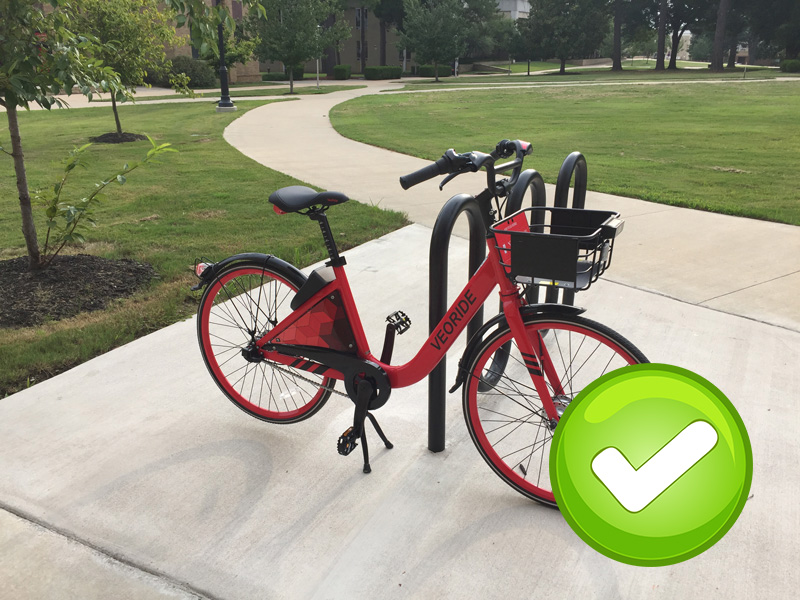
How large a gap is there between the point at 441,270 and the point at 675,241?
4.09 metres

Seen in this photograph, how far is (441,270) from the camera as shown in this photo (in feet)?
9.08

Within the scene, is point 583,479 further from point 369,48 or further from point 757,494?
point 369,48

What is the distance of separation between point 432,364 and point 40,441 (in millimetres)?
1878

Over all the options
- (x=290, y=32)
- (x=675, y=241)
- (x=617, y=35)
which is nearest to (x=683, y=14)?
(x=617, y=35)

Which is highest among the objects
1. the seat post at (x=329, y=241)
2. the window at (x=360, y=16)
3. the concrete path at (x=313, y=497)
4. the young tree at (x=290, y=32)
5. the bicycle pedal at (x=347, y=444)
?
the window at (x=360, y=16)

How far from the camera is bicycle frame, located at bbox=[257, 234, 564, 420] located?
2.51 metres

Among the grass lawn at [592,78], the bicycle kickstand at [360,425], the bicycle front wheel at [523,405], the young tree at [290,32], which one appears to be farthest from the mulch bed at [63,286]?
the grass lawn at [592,78]

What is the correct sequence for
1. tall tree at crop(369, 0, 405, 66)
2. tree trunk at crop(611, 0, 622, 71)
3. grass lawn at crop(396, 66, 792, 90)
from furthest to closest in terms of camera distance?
tall tree at crop(369, 0, 405, 66) < tree trunk at crop(611, 0, 622, 71) < grass lawn at crop(396, 66, 792, 90)

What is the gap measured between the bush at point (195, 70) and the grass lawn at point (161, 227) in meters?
23.9

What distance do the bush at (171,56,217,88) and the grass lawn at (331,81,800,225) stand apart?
1357cm

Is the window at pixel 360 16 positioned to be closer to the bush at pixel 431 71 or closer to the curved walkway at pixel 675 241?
the bush at pixel 431 71

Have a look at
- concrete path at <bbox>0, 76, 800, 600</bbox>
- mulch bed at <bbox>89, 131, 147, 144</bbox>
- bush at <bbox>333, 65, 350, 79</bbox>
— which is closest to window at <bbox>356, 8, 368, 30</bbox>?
bush at <bbox>333, 65, 350, 79</bbox>

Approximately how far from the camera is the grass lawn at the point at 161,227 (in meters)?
4.15

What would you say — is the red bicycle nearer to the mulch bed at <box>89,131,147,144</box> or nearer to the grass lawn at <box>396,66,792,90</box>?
the mulch bed at <box>89,131,147,144</box>
